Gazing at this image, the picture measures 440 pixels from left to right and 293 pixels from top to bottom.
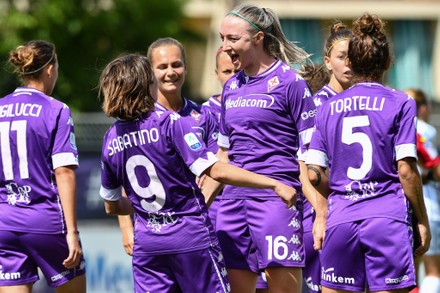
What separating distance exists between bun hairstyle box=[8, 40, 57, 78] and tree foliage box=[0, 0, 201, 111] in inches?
684

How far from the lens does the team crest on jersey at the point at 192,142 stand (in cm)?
613

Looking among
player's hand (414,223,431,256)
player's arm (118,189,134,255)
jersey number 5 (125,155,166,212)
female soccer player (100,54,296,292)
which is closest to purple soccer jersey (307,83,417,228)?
player's hand (414,223,431,256)

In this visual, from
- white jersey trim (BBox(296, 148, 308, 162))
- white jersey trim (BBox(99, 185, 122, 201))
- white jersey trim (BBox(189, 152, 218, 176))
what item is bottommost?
white jersey trim (BBox(99, 185, 122, 201))

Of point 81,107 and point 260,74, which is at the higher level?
point 260,74

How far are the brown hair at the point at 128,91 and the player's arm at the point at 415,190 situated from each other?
1555mm

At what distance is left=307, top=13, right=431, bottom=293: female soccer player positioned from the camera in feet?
20.0

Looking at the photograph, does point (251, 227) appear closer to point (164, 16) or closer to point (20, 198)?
point (20, 198)

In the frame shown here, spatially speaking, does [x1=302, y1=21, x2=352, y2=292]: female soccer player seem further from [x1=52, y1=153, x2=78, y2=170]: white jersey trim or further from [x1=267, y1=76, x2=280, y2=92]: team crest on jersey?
[x1=52, y1=153, x2=78, y2=170]: white jersey trim

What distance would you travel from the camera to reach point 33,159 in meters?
6.95

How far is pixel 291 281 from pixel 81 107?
19197mm

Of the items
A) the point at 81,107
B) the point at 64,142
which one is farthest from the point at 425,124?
the point at 81,107

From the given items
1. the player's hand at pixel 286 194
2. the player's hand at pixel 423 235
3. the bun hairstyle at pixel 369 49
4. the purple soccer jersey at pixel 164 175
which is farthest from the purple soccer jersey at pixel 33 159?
the player's hand at pixel 423 235

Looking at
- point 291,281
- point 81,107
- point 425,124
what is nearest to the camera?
point 291,281

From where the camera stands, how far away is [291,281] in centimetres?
668
